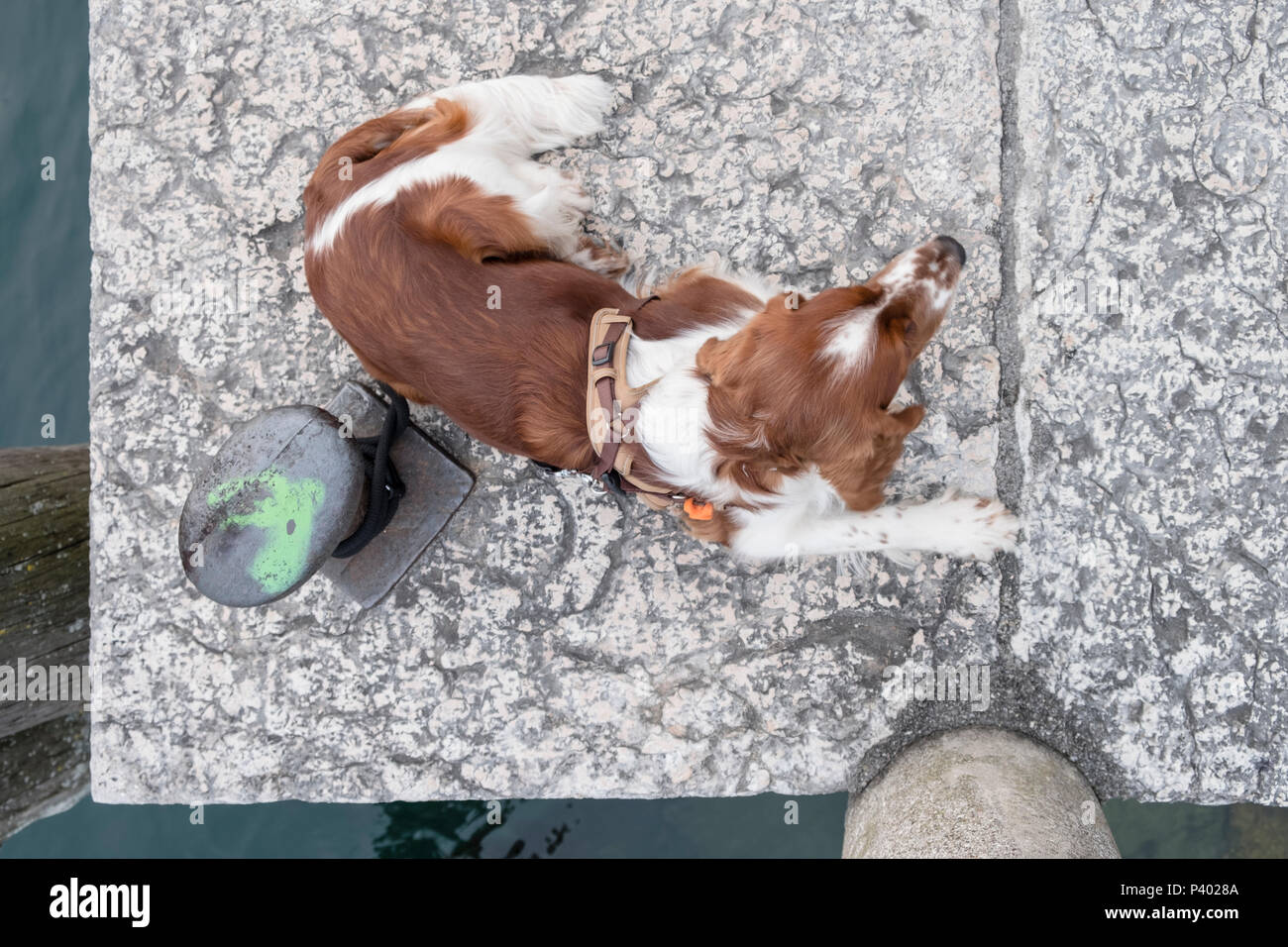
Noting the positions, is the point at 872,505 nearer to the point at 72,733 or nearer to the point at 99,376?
the point at 99,376

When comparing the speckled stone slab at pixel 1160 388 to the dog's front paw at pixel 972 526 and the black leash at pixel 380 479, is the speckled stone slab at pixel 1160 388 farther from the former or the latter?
the black leash at pixel 380 479

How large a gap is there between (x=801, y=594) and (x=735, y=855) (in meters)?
1.69

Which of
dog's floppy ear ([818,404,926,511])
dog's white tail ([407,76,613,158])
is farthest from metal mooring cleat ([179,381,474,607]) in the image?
dog's floppy ear ([818,404,926,511])

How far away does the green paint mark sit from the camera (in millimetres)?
2162

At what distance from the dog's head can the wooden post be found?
239cm

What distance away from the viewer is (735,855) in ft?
13.0

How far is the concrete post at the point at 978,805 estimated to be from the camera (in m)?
2.27

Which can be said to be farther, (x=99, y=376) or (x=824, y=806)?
(x=824, y=806)

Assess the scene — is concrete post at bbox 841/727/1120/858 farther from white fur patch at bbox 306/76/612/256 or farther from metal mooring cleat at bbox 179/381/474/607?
white fur patch at bbox 306/76/612/256

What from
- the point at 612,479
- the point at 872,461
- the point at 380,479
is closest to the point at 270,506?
the point at 380,479

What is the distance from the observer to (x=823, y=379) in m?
2.01

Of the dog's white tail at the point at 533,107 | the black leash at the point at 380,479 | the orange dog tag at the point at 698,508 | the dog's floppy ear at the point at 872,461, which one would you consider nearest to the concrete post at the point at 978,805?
the dog's floppy ear at the point at 872,461

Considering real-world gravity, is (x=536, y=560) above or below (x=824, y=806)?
above

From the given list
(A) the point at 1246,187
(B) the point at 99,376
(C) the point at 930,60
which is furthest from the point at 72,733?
(A) the point at 1246,187
